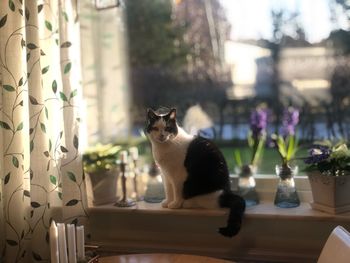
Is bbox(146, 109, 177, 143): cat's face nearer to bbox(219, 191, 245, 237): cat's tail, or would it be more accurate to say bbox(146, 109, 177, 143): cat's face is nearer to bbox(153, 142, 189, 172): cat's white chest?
bbox(153, 142, 189, 172): cat's white chest

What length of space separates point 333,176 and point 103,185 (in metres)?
0.94

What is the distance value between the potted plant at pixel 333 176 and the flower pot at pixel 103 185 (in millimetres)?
820

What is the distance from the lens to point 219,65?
212 cm

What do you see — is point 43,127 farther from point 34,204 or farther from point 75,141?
point 34,204

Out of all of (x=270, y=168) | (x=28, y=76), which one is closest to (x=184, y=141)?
(x=270, y=168)

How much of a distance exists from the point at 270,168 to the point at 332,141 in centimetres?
30

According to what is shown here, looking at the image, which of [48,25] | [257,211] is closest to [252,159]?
[257,211]

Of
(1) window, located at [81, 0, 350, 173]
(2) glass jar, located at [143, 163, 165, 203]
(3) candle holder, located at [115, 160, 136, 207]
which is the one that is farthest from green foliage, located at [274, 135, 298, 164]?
(3) candle holder, located at [115, 160, 136, 207]

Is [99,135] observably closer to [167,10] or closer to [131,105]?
[131,105]

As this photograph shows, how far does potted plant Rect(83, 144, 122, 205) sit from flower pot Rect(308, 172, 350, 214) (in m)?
0.83

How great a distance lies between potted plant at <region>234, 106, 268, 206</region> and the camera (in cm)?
190

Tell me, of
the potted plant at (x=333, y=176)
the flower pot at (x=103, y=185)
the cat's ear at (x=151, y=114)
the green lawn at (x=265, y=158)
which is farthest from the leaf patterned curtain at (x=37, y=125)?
the potted plant at (x=333, y=176)

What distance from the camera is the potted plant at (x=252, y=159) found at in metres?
1.90

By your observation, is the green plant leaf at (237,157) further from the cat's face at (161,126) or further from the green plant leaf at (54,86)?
the green plant leaf at (54,86)
